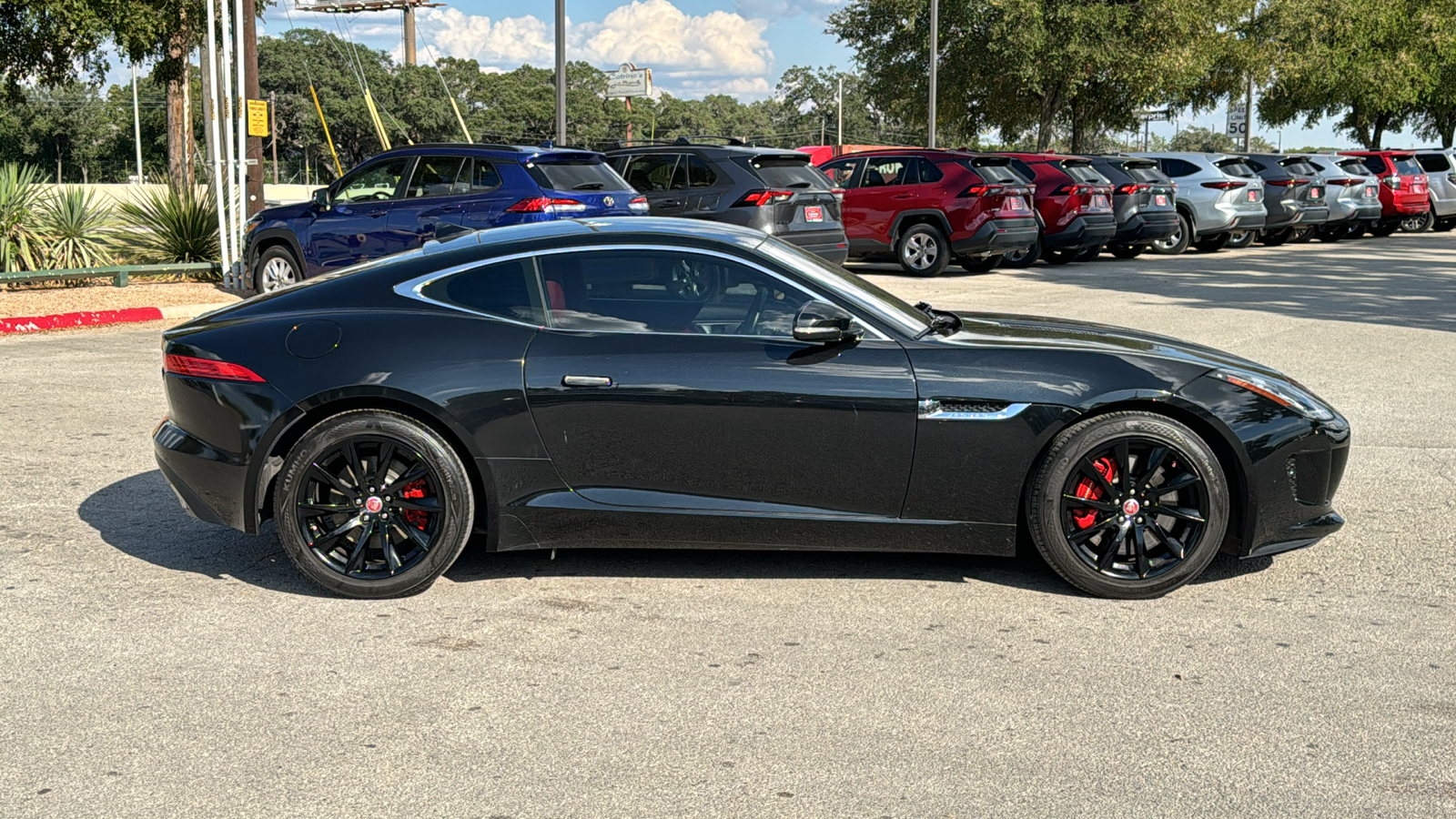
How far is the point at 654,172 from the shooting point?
Result: 16875mm

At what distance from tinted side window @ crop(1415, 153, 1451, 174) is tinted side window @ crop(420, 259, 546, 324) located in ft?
108

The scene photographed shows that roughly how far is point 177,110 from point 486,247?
27.6 metres

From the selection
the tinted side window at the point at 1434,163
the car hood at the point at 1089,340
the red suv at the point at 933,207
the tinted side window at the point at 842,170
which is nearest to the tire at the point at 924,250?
the red suv at the point at 933,207

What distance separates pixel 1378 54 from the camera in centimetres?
4566

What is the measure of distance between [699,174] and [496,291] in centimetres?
1157

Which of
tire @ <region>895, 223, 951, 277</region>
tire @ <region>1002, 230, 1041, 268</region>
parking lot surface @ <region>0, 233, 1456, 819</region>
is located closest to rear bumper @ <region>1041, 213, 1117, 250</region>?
tire @ <region>1002, 230, 1041, 268</region>

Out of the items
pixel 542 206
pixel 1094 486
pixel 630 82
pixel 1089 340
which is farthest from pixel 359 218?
pixel 630 82

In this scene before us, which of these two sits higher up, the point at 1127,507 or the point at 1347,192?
the point at 1347,192

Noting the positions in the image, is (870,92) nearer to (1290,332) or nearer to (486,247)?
(1290,332)

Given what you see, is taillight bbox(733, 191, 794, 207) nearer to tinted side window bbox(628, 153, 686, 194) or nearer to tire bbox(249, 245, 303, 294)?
tinted side window bbox(628, 153, 686, 194)

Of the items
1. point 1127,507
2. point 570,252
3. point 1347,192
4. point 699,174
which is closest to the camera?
point 1127,507

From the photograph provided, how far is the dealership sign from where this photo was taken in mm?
83250

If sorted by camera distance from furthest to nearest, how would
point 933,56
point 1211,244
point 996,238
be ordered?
1. point 933,56
2. point 1211,244
3. point 996,238

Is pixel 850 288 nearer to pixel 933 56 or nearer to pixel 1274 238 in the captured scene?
pixel 1274 238
